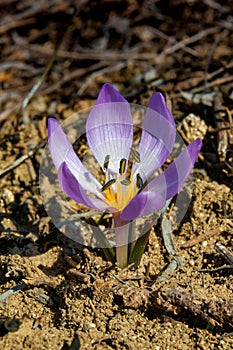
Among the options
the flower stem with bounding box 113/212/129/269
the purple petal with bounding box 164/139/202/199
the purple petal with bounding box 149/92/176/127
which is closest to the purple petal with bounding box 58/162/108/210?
the flower stem with bounding box 113/212/129/269

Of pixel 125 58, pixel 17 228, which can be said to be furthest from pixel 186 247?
pixel 125 58

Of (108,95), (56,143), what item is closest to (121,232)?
(56,143)

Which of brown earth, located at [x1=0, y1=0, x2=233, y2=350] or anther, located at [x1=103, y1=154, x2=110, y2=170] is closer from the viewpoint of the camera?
brown earth, located at [x1=0, y1=0, x2=233, y2=350]

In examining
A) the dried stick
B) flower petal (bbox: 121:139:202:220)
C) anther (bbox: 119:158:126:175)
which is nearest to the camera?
flower petal (bbox: 121:139:202:220)

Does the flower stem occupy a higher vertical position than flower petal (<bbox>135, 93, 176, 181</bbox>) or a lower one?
lower

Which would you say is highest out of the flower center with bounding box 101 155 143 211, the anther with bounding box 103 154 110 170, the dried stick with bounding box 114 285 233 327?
the anther with bounding box 103 154 110 170

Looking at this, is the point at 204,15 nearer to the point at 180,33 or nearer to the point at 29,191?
the point at 180,33

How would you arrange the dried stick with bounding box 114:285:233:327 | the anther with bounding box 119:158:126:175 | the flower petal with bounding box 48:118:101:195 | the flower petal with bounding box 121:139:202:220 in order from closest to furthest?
the flower petal with bounding box 121:139:202:220 → the dried stick with bounding box 114:285:233:327 → the flower petal with bounding box 48:118:101:195 → the anther with bounding box 119:158:126:175

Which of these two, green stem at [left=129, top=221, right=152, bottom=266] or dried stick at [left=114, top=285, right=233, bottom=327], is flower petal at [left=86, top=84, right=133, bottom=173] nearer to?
green stem at [left=129, top=221, right=152, bottom=266]

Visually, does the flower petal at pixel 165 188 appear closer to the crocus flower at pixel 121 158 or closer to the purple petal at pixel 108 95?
the crocus flower at pixel 121 158
